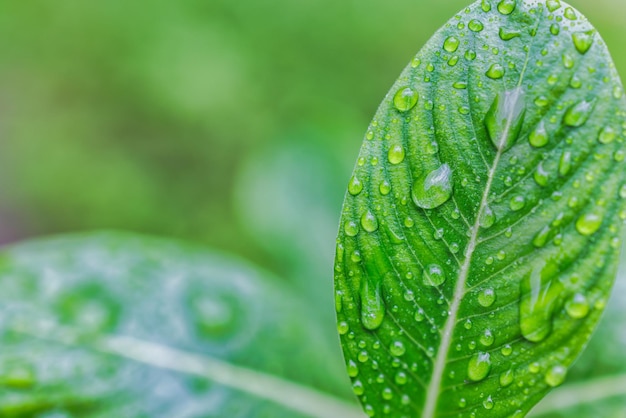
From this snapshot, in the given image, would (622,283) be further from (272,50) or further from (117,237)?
(272,50)

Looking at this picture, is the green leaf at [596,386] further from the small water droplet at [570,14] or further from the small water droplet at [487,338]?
the small water droplet at [570,14]

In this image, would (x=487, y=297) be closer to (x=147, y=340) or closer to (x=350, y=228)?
(x=350, y=228)

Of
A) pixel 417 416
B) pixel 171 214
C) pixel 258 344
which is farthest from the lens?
pixel 171 214

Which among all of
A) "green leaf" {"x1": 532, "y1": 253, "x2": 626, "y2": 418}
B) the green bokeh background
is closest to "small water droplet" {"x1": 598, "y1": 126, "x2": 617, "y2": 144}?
"green leaf" {"x1": 532, "y1": 253, "x2": 626, "y2": 418}

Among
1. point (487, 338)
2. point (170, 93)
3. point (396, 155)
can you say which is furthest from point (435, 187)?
point (170, 93)

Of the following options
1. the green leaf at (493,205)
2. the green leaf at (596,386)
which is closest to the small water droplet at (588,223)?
the green leaf at (493,205)

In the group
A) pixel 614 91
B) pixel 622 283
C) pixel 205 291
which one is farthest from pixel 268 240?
pixel 614 91
